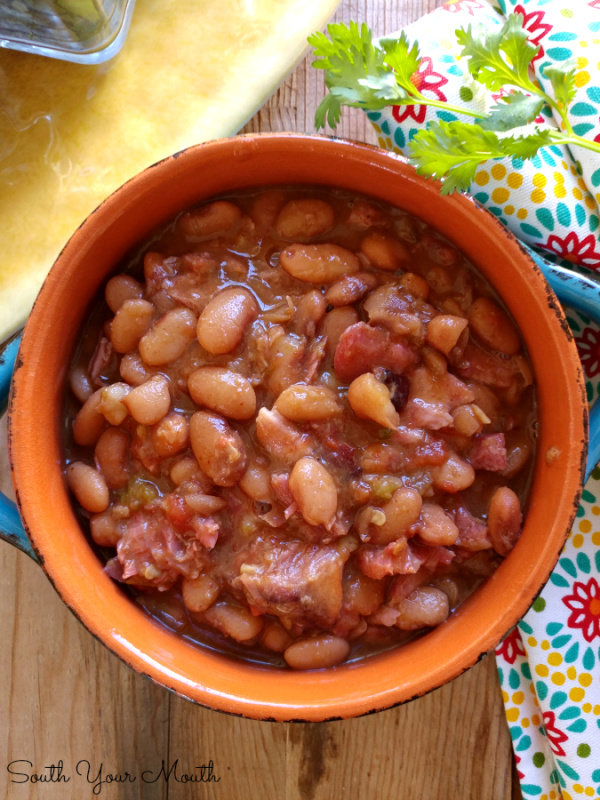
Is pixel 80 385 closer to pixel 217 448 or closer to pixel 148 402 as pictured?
pixel 148 402

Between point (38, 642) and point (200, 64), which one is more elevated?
point (200, 64)

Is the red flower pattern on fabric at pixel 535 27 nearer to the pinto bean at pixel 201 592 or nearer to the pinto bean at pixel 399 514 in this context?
the pinto bean at pixel 399 514

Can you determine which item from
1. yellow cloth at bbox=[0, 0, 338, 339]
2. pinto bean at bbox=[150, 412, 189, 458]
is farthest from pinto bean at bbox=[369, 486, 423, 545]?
yellow cloth at bbox=[0, 0, 338, 339]

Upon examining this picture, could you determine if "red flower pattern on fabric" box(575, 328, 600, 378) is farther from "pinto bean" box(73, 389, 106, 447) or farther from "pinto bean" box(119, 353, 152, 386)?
"pinto bean" box(73, 389, 106, 447)

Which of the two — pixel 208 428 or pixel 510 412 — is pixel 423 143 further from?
pixel 208 428

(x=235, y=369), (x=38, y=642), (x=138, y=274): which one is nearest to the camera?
(x=235, y=369)

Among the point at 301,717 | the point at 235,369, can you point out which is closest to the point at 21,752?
the point at 301,717
